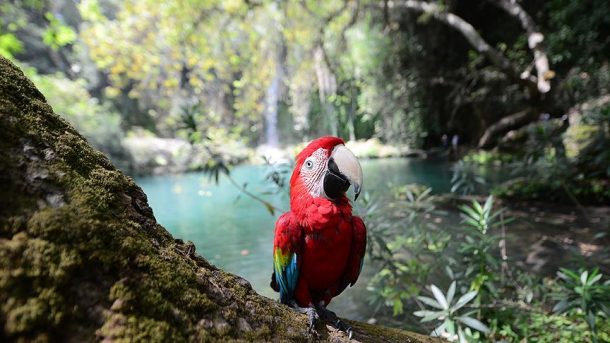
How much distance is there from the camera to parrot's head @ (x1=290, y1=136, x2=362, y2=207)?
1503 mm

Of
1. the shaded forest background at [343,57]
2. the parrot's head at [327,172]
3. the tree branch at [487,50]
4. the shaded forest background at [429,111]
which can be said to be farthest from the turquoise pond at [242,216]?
the tree branch at [487,50]

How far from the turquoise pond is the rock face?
8.57 feet

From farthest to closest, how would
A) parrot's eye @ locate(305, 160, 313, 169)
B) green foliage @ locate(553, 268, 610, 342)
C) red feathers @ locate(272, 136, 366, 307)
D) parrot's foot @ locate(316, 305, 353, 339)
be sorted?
green foliage @ locate(553, 268, 610, 342)
parrot's eye @ locate(305, 160, 313, 169)
red feathers @ locate(272, 136, 366, 307)
parrot's foot @ locate(316, 305, 353, 339)

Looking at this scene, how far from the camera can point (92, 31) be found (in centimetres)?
653

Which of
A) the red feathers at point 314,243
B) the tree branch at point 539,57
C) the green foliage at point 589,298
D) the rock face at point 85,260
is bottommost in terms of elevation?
the green foliage at point 589,298

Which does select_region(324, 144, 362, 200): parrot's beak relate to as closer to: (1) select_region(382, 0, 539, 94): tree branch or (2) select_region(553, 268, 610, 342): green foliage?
(2) select_region(553, 268, 610, 342): green foliage

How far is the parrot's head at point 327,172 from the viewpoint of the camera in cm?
150

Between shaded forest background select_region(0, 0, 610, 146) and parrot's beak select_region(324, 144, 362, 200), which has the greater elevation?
shaded forest background select_region(0, 0, 610, 146)

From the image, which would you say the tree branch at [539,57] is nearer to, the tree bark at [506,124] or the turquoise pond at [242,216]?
the tree bark at [506,124]

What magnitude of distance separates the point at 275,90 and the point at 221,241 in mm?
7363

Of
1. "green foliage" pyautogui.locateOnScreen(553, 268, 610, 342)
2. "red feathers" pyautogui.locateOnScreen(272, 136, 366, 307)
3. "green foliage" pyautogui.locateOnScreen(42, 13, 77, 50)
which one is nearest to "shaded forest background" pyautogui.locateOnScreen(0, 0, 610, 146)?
"green foliage" pyautogui.locateOnScreen(42, 13, 77, 50)

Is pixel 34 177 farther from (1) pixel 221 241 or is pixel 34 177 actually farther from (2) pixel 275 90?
(2) pixel 275 90

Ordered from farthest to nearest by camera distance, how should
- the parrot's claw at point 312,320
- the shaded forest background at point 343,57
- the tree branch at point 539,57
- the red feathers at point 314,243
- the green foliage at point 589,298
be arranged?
the tree branch at point 539,57, the shaded forest background at point 343,57, the green foliage at point 589,298, the red feathers at point 314,243, the parrot's claw at point 312,320

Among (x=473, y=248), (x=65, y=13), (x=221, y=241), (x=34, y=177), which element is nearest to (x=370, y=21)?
(x=221, y=241)
